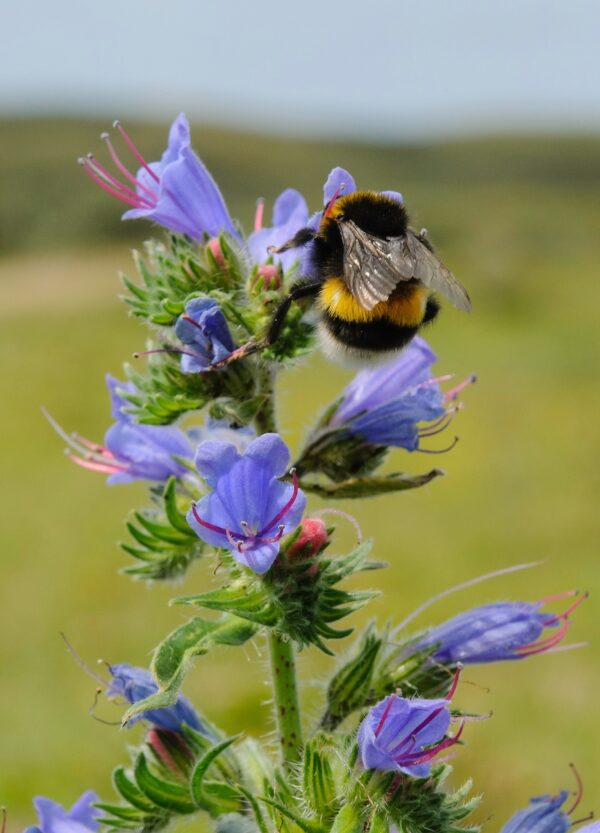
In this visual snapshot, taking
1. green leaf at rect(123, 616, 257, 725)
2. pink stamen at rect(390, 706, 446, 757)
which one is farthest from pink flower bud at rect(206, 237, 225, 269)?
pink stamen at rect(390, 706, 446, 757)

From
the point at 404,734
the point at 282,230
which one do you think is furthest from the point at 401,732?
the point at 282,230

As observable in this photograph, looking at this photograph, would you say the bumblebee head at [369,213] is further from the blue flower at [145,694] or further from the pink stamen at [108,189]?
the blue flower at [145,694]

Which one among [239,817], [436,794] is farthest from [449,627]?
[239,817]

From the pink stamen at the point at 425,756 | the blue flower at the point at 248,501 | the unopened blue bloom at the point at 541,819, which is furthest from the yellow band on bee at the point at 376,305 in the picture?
the unopened blue bloom at the point at 541,819

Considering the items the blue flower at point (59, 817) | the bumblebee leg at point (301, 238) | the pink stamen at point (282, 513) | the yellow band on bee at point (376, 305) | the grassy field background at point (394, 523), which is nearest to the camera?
the pink stamen at point (282, 513)

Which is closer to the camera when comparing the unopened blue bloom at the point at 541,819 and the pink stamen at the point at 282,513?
the pink stamen at the point at 282,513

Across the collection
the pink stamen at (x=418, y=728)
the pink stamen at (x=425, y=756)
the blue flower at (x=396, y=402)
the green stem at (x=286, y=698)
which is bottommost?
the pink stamen at (x=425, y=756)

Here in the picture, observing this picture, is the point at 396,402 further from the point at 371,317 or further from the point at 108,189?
the point at 108,189
